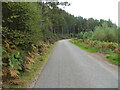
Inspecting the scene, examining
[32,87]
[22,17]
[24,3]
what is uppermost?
[24,3]

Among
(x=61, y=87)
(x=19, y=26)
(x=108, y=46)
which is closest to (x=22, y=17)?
(x=19, y=26)

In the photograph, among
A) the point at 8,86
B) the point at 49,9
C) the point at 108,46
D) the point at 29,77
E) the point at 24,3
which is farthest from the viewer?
the point at 49,9

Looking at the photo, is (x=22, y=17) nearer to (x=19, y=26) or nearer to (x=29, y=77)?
→ (x=19, y=26)

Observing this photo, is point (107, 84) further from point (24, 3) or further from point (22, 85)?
point (24, 3)

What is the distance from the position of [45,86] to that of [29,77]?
1.43 m

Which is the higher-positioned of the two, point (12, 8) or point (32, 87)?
point (12, 8)

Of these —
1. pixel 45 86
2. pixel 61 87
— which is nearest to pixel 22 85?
pixel 45 86

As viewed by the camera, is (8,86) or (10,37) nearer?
(8,86)

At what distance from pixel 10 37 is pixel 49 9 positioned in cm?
1382

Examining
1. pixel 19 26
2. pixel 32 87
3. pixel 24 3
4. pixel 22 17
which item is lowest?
pixel 32 87

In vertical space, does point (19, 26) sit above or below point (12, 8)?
below

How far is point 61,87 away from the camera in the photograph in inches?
204

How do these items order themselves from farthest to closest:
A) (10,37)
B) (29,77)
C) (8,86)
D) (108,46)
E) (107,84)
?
1. (108,46)
2. (10,37)
3. (29,77)
4. (107,84)
5. (8,86)

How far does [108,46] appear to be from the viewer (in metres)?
16.1
